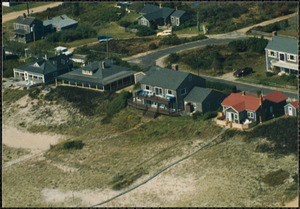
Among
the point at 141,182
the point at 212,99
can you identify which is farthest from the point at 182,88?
the point at 141,182

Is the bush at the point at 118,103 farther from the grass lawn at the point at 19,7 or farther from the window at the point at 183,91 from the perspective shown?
→ the grass lawn at the point at 19,7

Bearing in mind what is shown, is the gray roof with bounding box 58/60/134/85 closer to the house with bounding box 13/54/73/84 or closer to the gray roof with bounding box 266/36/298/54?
the house with bounding box 13/54/73/84

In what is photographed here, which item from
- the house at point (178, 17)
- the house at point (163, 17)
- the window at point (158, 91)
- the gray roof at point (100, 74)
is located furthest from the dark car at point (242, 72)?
the house at point (163, 17)

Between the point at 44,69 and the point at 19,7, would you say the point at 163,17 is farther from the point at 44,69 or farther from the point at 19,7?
the point at 19,7

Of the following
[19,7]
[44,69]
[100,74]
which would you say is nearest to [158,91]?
[100,74]

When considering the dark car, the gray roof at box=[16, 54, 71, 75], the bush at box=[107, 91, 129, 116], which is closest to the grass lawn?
the gray roof at box=[16, 54, 71, 75]
